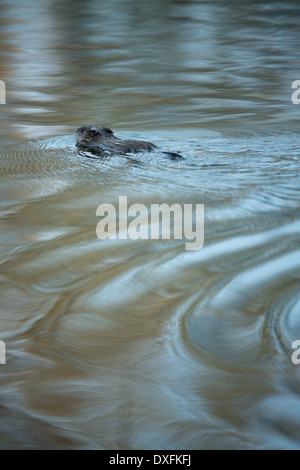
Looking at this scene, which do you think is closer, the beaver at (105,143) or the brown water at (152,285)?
the brown water at (152,285)

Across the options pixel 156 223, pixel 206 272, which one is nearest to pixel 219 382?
→ pixel 206 272

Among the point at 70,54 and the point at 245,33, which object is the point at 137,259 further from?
the point at 245,33

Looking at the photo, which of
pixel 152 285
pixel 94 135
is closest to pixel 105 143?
pixel 94 135

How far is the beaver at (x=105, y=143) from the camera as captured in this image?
3.12 m

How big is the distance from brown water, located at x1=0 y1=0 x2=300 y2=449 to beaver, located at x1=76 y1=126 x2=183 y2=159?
0.08 m

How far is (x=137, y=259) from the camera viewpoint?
1.89 m

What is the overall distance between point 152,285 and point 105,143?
1.63 m

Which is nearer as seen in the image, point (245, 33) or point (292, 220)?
point (292, 220)

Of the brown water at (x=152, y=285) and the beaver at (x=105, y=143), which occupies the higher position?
the beaver at (x=105, y=143)

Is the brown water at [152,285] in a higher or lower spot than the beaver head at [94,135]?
lower

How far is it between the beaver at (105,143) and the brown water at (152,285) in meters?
0.08

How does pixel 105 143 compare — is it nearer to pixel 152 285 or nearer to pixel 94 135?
pixel 94 135

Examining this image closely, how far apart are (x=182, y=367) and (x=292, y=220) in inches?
41.9

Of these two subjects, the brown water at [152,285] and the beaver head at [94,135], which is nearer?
the brown water at [152,285]
